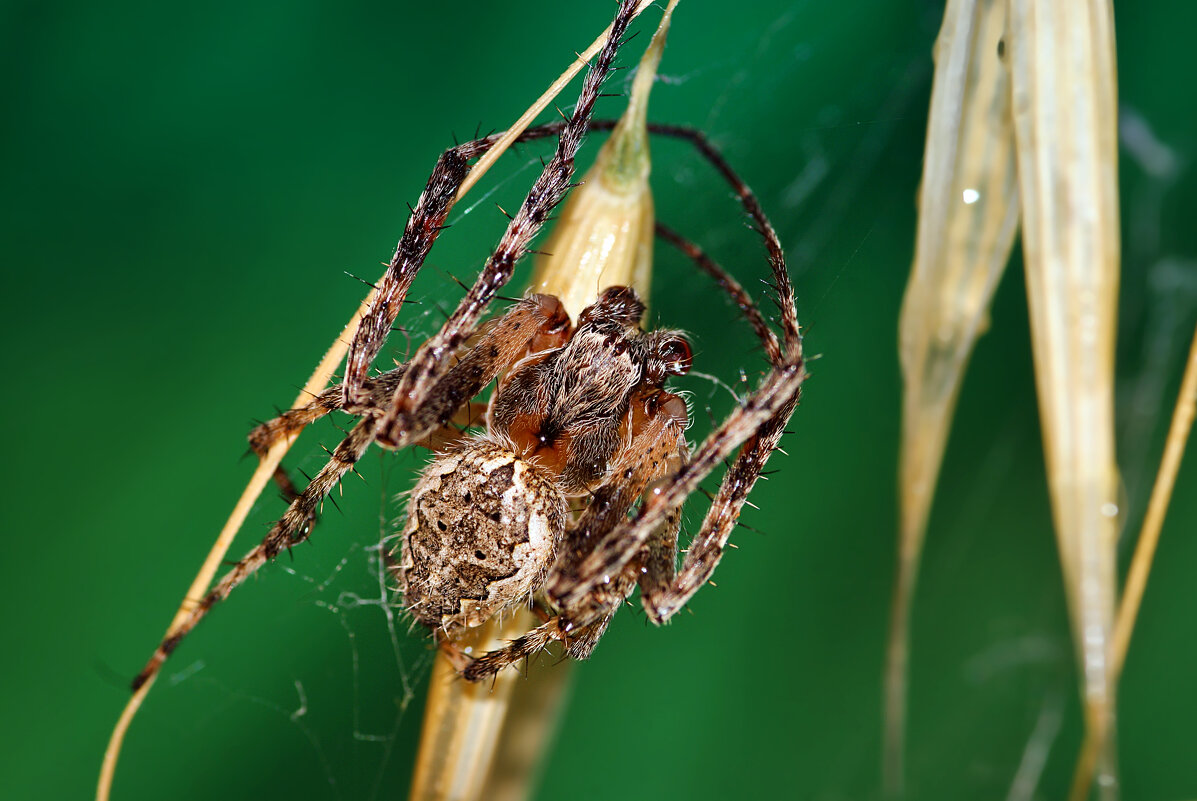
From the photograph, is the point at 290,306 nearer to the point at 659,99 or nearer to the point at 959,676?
the point at 659,99

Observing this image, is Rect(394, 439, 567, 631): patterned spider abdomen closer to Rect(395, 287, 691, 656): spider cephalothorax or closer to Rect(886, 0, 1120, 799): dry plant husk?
Rect(395, 287, 691, 656): spider cephalothorax

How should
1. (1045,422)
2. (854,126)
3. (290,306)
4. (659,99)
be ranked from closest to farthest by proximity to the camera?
(1045,422) → (854,126) → (659,99) → (290,306)

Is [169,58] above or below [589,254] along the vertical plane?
above

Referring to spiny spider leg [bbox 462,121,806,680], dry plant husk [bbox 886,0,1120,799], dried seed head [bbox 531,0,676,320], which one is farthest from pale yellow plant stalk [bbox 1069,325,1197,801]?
dried seed head [bbox 531,0,676,320]

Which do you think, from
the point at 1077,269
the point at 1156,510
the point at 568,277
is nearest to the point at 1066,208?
the point at 1077,269

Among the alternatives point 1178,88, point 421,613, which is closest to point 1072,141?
point 421,613
